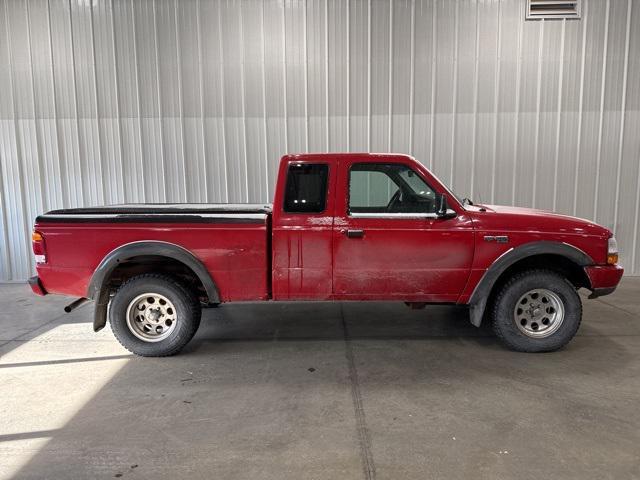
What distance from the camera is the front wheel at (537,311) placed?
4051mm

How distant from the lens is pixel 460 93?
747cm

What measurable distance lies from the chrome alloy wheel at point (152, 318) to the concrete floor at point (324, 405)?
269 mm

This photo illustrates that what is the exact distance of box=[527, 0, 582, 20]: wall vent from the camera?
Answer: 23.9 ft

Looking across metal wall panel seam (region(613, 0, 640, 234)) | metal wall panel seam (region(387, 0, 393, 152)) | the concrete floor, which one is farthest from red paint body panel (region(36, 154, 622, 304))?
metal wall panel seam (region(613, 0, 640, 234))

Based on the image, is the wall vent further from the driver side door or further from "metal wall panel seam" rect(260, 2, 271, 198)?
the driver side door

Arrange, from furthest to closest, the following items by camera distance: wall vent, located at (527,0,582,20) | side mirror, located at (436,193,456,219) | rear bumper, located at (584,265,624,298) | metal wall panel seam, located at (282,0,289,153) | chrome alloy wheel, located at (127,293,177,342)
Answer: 1. metal wall panel seam, located at (282,0,289,153)
2. wall vent, located at (527,0,582,20)
3. chrome alloy wheel, located at (127,293,177,342)
4. rear bumper, located at (584,265,624,298)
5. side mirror, located at (436,193,456,219)

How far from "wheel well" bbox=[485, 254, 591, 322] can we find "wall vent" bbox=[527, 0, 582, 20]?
522cm

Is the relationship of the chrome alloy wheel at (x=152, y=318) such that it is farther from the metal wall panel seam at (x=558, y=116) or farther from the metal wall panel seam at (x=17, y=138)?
the metal wall panel seam at (x=558, y=116)

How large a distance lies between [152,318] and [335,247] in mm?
1948

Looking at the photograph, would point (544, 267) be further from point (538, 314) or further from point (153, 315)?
point (153, 315)

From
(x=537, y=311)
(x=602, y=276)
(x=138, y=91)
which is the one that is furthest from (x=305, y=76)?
(x=602, y=276)

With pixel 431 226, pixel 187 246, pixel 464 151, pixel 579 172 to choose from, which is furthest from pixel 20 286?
pixel 579 172

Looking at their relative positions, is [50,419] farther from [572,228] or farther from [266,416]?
[572,228]

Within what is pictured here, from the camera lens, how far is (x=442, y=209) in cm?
394
